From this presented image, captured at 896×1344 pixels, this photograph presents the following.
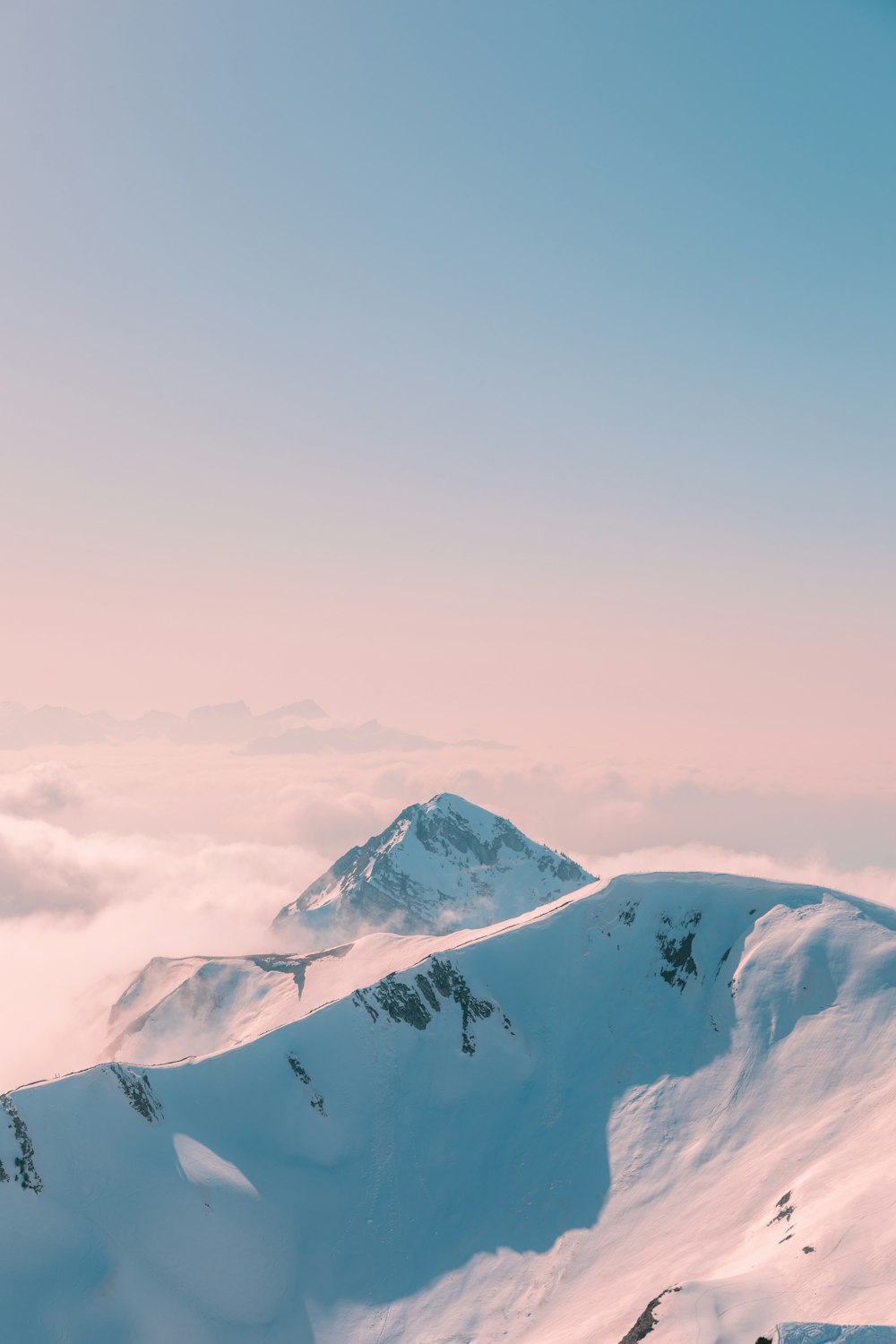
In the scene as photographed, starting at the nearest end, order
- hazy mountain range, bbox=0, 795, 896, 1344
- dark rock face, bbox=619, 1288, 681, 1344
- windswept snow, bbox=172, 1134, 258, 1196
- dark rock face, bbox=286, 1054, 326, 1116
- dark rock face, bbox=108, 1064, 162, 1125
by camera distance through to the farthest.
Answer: dark rock face, bbox=619, 1288, 681, 1344, hazy mountain range, bbox=0, 795, 896, 1344, windswept snow, bbox=172, 1134, 258, 1196, dark rock face, bbox=108, 1064, 162, 1125, dark rock face, bbox=286, 1054, 326, 1116

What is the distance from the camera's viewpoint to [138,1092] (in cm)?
13775

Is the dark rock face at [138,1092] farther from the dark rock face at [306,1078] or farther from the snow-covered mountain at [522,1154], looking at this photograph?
the dark rock face at [306,1078]

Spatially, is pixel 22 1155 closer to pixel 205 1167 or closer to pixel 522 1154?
pixel 205 1167

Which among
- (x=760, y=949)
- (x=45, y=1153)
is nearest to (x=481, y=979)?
(x=760, y=949)

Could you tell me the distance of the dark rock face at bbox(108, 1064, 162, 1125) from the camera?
13538 cm

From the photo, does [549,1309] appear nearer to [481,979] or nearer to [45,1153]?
[481,979]

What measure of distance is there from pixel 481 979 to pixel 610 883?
119 ft

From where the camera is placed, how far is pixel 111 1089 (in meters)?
135

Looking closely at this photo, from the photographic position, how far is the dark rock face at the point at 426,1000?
164 metres

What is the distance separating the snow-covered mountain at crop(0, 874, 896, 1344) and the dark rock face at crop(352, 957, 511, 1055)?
47cm

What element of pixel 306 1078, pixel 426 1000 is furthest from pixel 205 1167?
pixel 426 1000

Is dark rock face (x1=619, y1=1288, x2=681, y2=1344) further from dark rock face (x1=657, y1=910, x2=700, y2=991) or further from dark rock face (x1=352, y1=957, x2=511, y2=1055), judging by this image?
dark rock face (x1=657, y1=910, x2=700, y2=991)

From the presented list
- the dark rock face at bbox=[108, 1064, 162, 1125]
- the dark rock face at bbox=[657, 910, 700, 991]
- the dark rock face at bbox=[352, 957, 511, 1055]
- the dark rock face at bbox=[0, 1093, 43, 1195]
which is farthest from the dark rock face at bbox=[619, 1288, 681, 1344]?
the dark rock face at bbox=[108, 1064, 162, 1125]

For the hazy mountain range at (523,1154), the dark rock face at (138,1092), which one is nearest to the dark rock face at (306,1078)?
the hazy mountain range at (523,1154)
